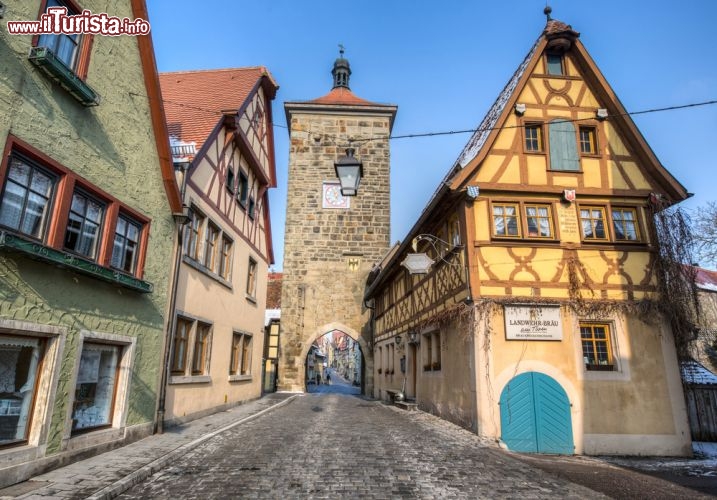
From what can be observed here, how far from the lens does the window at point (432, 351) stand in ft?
40.8

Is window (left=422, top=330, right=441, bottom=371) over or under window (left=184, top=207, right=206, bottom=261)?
under

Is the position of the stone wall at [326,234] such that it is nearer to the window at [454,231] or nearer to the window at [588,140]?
the window at [454,231]

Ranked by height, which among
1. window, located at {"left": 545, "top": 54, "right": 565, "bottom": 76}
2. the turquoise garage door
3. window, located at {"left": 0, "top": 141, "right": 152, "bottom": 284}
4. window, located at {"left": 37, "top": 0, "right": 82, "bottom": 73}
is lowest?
the turquoise garage door

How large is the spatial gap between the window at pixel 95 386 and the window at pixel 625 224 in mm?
10296

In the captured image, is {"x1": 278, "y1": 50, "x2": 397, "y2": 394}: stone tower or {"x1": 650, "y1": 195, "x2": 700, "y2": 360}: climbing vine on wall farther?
{"x1": 278, "y1": 50, "x2": 397, "y2": 394}: stone tower

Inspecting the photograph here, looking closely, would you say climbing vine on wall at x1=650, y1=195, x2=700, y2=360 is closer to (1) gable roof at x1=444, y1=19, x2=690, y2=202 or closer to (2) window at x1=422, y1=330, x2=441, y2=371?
(1) gable roof at x1=444, y1=19, x2=690, y2=202

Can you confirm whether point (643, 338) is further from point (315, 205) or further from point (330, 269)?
point (315, 205)

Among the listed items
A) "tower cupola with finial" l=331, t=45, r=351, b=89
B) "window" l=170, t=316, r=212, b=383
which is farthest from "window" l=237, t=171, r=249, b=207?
"tower cupola with finial" l=331, t=45, r=351, b=89

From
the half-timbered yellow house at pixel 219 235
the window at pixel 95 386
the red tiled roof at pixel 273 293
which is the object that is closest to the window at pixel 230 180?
the half-timbered yellow house at pixel 219 235

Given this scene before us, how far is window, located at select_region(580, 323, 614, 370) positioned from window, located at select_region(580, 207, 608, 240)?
196 cm

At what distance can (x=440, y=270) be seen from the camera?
1186 centimetres

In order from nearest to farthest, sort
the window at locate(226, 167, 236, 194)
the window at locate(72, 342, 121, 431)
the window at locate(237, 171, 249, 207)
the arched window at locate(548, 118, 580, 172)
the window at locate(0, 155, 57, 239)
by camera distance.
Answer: the window at locate(0, 155, 57, 239) → the window at locate(72, 342, 121, 431) → the arched window at locate(548, 118, 580, 172) → the window at locate(226, 167, 236, 194) → the window at locate(237, 171, 249, 207)

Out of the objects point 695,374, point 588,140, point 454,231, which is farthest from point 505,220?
point 695,374

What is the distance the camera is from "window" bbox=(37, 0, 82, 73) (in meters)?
5.75
